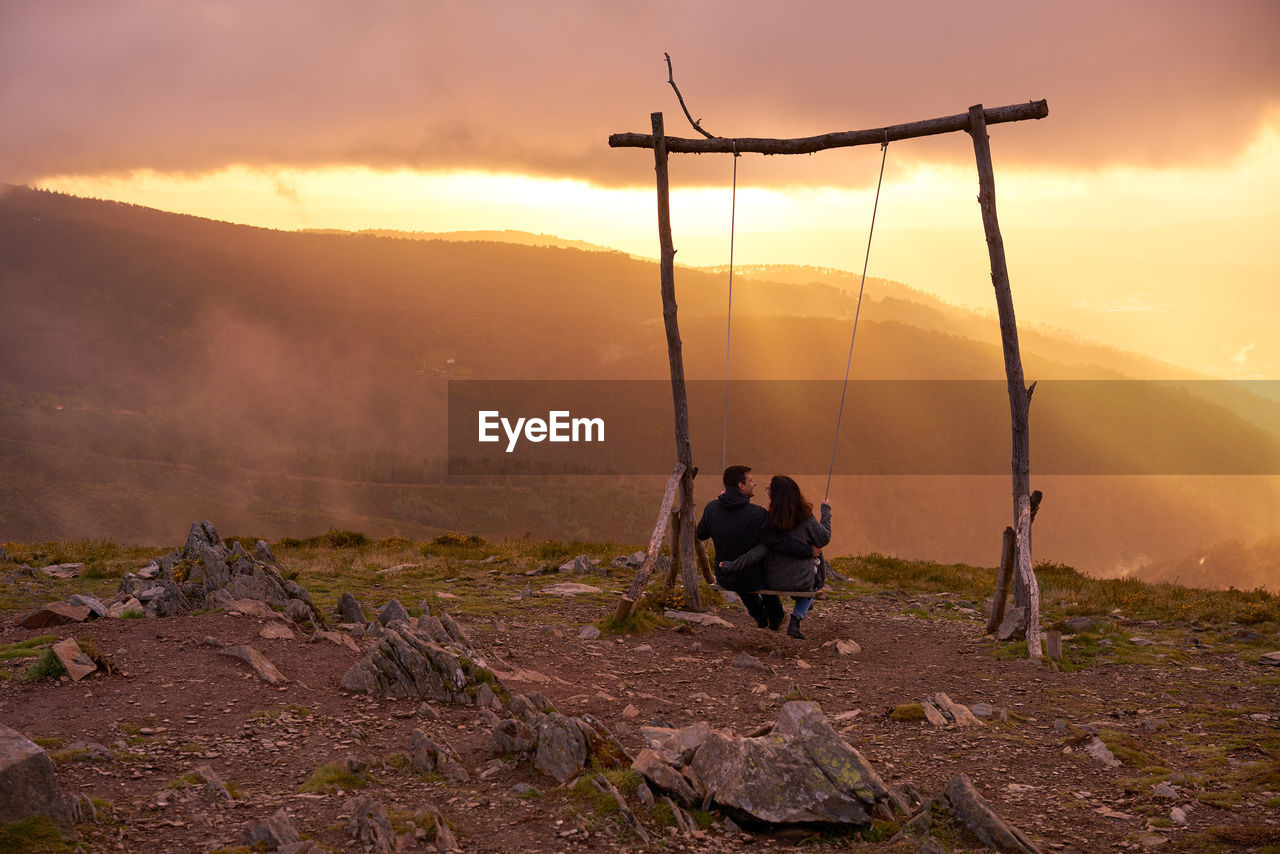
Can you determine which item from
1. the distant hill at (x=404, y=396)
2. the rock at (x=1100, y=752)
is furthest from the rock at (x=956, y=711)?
the distant hill at (x=404, y=396)

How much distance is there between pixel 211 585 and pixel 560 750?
266 inches

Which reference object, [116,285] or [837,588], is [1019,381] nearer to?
[837,588]

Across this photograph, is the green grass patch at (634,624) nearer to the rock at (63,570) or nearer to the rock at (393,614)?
the rock at (393,614)

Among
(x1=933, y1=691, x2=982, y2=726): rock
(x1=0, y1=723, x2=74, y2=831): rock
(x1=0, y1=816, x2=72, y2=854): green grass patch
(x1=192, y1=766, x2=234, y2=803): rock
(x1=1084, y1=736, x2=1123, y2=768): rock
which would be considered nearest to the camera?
(x1=0, y1=816, x2=72, y2=854): green grass patch

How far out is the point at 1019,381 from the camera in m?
12.6

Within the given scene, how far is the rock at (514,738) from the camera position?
6523 mm

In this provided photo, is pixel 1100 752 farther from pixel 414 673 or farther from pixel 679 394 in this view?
pixel 679 394

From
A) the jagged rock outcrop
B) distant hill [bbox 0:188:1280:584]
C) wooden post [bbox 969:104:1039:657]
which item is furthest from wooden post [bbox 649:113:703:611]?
distant hill [bbox 0:188:1280:584]

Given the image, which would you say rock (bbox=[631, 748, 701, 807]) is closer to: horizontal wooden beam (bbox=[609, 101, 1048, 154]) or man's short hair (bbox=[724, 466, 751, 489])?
man's short hair (bbox=[724, 466, 751, 489])

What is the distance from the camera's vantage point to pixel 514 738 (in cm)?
660

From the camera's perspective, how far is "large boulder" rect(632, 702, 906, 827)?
5520 millimetres

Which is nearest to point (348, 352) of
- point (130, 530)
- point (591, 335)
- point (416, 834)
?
point (591, 335)

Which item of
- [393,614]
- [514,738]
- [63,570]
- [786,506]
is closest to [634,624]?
[786,506]

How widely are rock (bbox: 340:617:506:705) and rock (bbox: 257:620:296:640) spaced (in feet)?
5.11
